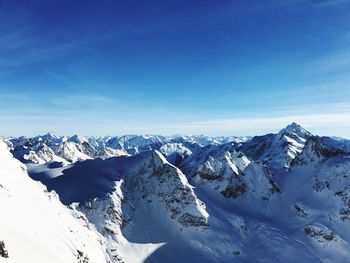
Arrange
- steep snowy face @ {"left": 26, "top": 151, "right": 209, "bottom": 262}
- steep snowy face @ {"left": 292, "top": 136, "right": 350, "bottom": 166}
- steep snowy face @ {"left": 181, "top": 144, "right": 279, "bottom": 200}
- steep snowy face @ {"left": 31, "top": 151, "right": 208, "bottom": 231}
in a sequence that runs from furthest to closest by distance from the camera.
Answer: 1. steep snowy face @ {"left": 292, "top": 136, "right": 350, "bottom": 166}
2. steep snowy face @ {"left": 181, "top": 144, "right": 279, "bottom": 200}
3. steep snowy face @ {"left": 31, "top": 151, "right": 208, "bottom": 231}
4. steep snowy face @ {"left": 26, "top": 151, "right": 209, "bottom": 262}

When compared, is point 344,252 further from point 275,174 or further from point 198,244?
point 275,174

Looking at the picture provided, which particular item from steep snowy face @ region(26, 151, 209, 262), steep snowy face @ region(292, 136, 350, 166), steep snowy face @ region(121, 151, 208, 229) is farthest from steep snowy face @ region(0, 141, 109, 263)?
steep snowy face @ region(292, 136, 350, 166)

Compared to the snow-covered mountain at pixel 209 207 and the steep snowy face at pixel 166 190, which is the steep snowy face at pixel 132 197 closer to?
the steep snowy face at pixel 166 190

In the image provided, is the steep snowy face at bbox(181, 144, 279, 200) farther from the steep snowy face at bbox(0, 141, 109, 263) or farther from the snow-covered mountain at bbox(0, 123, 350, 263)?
the steep snowy face at bbox(0, 141, 109, 263)

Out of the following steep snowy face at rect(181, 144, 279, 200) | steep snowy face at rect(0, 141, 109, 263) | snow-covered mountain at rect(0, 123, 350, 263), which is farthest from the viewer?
steep snowy face at rect(181, 144, 279, 200)

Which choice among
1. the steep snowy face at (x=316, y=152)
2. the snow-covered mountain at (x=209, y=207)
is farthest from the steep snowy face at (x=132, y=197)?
the steep snowy face at (x=316, y=152)

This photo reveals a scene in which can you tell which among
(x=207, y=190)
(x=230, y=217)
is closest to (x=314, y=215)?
(x=230, y=217)

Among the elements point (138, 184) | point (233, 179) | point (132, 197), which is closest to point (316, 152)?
point (233, 179)

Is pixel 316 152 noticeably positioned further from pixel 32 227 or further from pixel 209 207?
pixel 32 227
